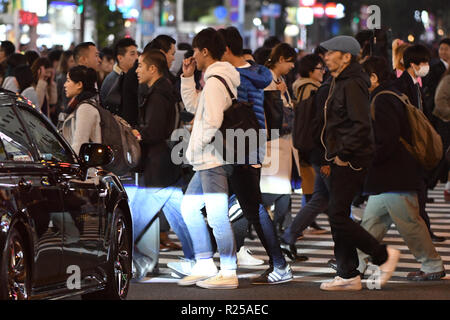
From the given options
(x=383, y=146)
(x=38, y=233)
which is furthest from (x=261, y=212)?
(x=38, y=233)

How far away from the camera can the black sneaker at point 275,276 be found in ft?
36.5

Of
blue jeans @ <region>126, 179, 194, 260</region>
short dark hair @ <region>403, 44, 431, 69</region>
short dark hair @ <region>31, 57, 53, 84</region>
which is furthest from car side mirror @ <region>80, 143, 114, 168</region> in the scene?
short dark hair @ <region>31, 57, 53, 84</region>

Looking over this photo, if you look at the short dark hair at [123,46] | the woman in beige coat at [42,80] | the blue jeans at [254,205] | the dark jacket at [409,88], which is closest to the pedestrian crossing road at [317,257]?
the blue jeans at [254,205]

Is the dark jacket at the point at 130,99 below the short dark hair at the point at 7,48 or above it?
below

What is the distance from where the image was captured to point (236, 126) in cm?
1067

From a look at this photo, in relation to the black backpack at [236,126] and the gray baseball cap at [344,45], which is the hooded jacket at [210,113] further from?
the gray baseball cap at [344,45]

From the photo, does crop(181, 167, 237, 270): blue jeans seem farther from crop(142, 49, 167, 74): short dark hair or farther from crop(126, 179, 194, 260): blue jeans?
crop(142, 49, 167, 74): short dark hair

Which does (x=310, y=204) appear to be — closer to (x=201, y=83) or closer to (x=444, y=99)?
(x=201, y=83)

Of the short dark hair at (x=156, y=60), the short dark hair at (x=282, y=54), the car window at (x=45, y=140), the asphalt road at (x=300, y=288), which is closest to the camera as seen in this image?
the car window at (x=45, y=140)

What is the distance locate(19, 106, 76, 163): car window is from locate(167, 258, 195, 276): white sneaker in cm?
278

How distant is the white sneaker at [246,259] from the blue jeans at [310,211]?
1.36 ft

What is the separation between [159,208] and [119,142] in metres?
0.90

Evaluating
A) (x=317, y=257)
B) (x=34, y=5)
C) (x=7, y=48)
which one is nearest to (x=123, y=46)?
(x=317, y=257)

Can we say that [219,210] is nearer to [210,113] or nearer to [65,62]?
[210,113]
